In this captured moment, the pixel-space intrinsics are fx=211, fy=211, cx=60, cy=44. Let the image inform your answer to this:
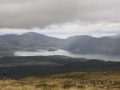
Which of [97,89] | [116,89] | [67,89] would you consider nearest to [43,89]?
[67,89]

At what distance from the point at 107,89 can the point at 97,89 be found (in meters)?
2.28

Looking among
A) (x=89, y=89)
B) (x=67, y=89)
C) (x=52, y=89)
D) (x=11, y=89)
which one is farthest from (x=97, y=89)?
(x=11, y=89)

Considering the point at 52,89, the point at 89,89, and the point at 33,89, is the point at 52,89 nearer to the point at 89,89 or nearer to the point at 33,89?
the point at 33,89

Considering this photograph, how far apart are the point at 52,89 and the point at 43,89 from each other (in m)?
1.87

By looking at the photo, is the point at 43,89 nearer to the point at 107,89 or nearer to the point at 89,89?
the point at 89,89

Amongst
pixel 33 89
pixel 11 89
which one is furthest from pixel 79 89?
pixel 11 89

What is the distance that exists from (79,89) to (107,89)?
5.54 meters

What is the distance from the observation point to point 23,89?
3625 cm

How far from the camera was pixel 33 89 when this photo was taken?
119ft

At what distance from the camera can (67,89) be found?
36219mm

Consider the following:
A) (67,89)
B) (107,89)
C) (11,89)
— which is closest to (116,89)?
(107,89)

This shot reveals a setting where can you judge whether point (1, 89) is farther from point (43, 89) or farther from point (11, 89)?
point (43, 89)

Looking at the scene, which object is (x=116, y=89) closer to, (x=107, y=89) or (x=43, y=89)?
(x=107, y=89)

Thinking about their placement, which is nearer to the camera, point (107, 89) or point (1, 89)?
point (1, 89)
